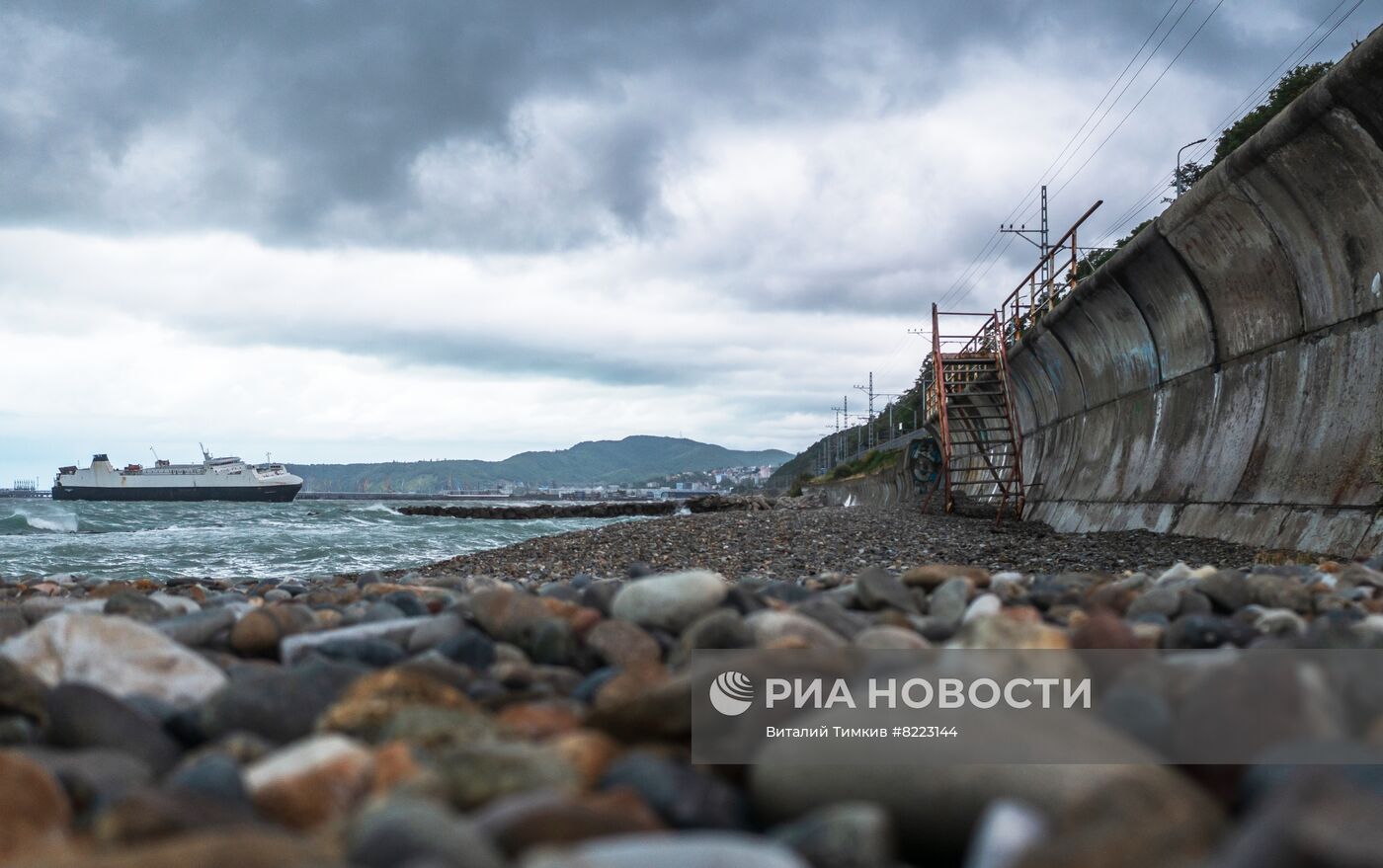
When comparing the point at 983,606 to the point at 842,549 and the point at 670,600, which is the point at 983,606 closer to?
the point at 670,600

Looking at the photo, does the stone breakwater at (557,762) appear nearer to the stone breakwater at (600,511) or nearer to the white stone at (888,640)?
the white stone at (888,640)

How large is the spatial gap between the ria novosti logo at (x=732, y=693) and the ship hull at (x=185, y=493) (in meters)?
79.2

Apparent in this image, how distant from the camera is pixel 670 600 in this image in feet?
9.14

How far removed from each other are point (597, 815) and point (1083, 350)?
12636 mm

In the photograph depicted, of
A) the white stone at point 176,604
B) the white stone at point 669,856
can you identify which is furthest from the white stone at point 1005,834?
the white stone at point 176,604

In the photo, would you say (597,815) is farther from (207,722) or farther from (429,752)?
(207,722)

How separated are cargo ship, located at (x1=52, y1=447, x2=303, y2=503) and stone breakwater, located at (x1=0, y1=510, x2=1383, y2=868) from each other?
78.3 meters

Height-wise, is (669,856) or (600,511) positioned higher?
(669,856)

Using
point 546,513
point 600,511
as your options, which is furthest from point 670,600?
point 600,511

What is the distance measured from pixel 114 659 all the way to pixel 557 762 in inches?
56.9

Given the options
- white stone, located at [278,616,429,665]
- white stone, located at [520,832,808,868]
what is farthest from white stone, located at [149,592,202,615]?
white stone, located at [520,832,808,868]

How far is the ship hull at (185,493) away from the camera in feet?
240

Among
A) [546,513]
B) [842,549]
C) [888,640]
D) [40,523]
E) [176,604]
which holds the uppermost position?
[888,640]

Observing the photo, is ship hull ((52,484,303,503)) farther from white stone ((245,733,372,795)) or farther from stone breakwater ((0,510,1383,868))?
white stone ((245,733,372,795))
